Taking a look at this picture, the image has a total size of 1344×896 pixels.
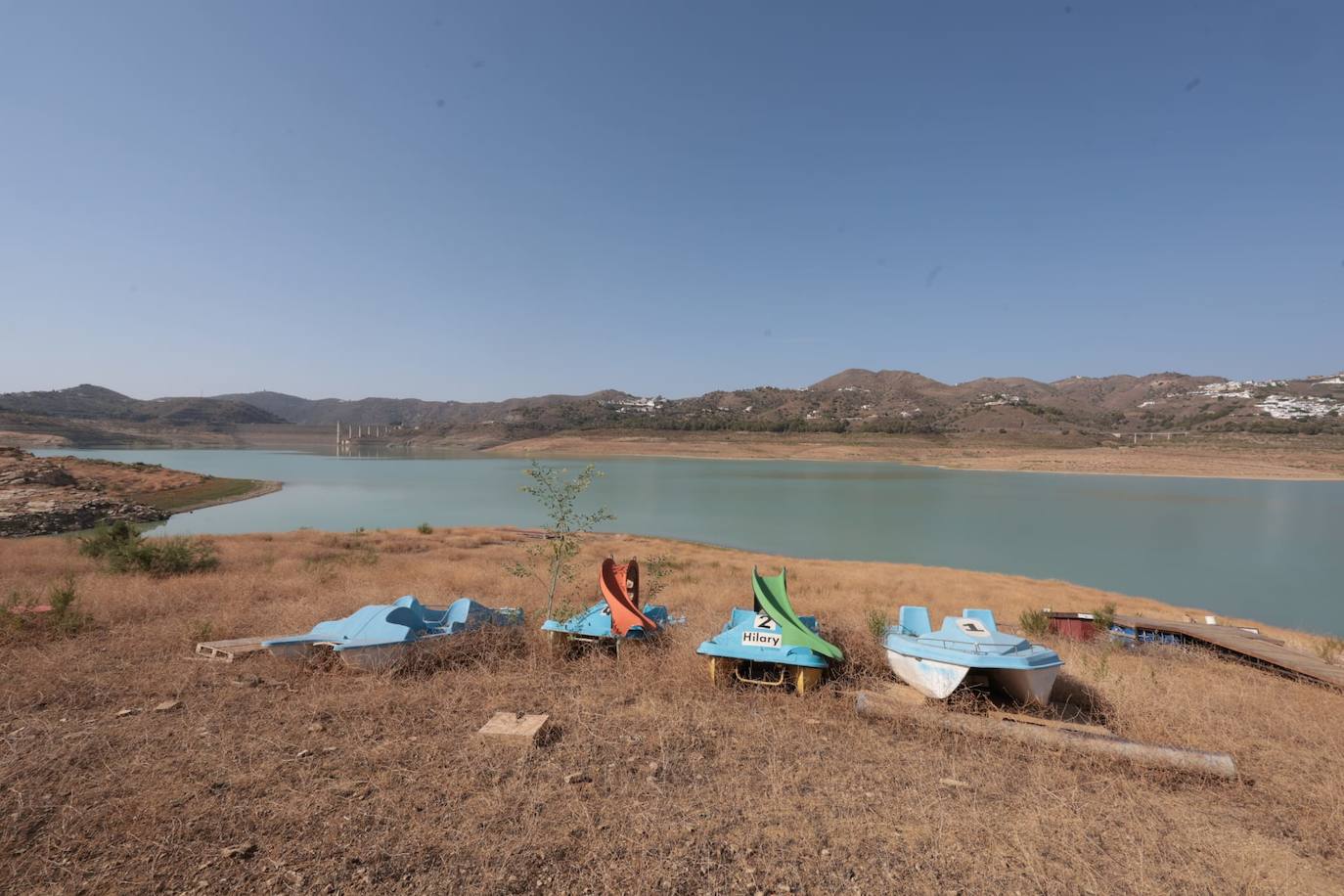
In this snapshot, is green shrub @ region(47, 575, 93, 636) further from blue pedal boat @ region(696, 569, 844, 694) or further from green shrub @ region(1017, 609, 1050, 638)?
green shrub @ region(1017, 609, 1050, 638)

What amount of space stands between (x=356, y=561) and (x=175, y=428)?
17114 centimetres

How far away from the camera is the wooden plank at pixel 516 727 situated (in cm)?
463

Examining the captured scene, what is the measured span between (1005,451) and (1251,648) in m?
102

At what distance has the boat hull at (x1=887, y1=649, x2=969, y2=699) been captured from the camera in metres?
5.38

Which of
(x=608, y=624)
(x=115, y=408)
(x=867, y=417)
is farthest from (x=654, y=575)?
(x=115, y=408)

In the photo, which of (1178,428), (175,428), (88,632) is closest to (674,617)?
(88,632)

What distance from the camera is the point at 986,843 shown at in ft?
11.4

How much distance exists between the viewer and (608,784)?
4078 millimetres

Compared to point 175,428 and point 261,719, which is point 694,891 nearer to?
point 261,719

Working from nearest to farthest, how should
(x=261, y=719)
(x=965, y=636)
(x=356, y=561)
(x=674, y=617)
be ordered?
(x=261, y=719)
(x=965, y=636)
(x=674, y=617)
(x=356, y=561)

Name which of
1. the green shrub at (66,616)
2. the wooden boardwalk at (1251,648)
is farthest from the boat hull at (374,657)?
the wooden boardwalk at (1251,648)

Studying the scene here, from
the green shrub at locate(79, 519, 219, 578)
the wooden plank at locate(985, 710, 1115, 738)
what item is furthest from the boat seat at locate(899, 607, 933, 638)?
the green shrub at locate(79, 519, 219, 578)

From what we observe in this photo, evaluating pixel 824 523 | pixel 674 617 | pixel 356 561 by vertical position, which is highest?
pixel 674 617

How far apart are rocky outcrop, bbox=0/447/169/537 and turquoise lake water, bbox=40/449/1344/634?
8.32ft
